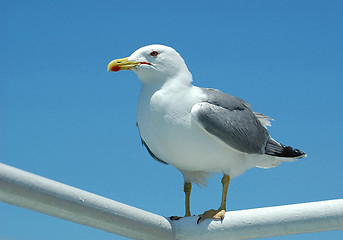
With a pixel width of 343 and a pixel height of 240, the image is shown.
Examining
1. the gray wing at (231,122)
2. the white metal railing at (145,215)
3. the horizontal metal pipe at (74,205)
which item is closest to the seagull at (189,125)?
the gray wing at (231,122)

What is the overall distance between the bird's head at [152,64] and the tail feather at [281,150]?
2.09 feet

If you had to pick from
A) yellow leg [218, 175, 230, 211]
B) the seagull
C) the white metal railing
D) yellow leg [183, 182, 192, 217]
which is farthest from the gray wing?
the white metal railing

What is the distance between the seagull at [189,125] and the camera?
2.32 metres

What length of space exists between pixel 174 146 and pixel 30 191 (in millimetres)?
1224

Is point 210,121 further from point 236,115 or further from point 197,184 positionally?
point 197,184

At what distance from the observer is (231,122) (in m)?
2.47

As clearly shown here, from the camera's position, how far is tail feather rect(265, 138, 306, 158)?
2705 mm

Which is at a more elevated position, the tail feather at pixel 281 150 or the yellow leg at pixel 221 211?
the tail feather at pixel 281 150

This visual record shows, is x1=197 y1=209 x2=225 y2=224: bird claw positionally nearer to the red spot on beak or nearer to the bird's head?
the bird's head

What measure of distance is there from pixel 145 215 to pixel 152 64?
1159 mm

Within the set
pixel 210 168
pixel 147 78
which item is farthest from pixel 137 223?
pixel 147 78

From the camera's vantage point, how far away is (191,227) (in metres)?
1.87

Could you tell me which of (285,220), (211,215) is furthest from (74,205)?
(211,215)

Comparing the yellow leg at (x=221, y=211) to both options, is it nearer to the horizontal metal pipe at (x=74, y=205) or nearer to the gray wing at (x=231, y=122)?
the gray wing at (x=231, y=122)
